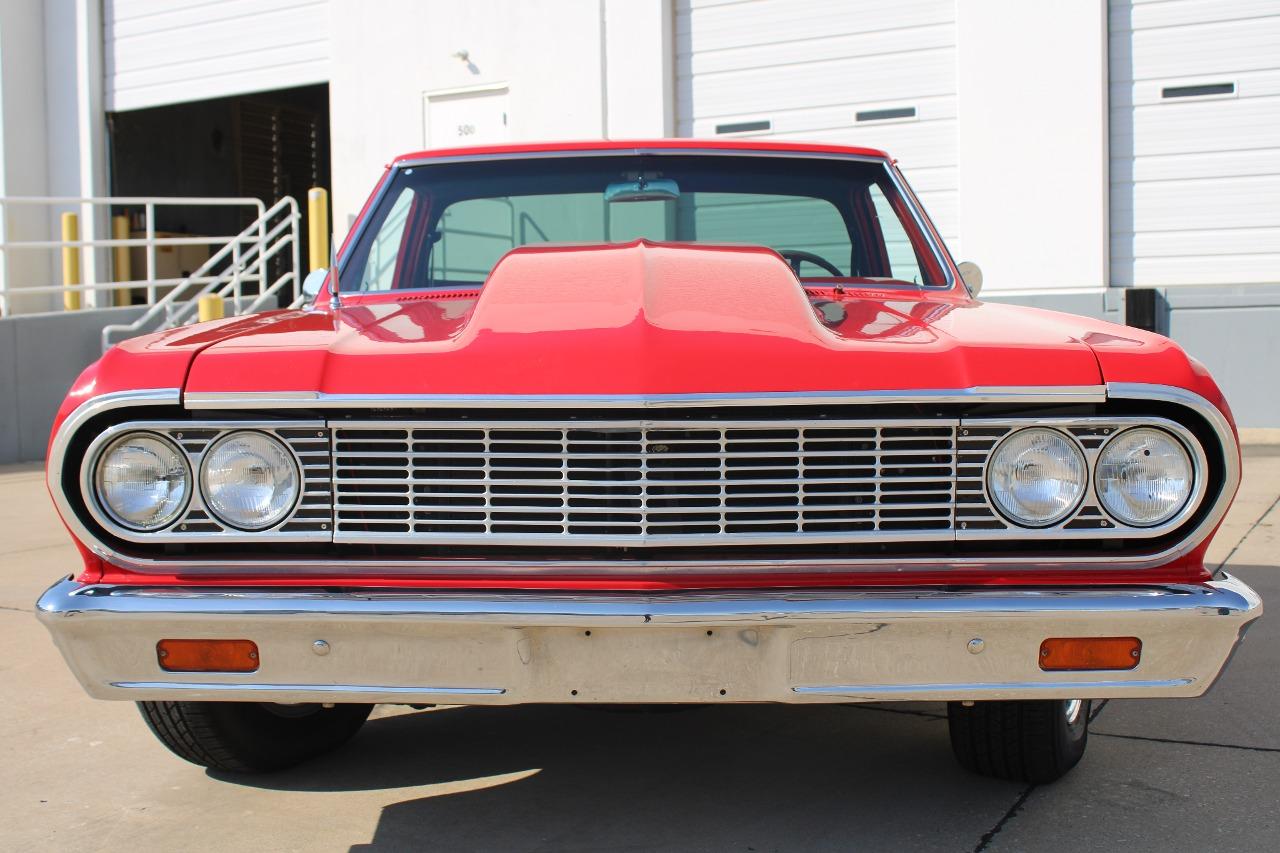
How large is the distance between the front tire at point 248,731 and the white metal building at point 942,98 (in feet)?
24.7

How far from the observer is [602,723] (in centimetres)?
340

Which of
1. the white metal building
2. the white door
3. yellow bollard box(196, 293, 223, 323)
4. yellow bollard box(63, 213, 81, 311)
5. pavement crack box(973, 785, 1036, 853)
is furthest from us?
yellow bollard box(63, 213, 81, 311)

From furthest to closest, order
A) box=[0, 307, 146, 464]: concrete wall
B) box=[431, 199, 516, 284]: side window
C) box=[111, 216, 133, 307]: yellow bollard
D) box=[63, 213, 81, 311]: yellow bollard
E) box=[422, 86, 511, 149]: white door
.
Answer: box=[111, 216, 133, 307]: yellow bollard
box=[63, 213, 81, 311]: yellow bollard
box=[422, 86, 511, 149]: white door
box=[0, 307, 146, 464]: concrete wall
box=[431, 199, 516, 284]: side window

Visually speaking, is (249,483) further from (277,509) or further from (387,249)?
(387,249)

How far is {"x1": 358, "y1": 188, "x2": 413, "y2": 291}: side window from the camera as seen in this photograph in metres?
3.49

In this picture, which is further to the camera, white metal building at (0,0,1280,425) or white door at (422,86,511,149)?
white door at (422,86,511,149)

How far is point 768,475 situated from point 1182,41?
8260 mm

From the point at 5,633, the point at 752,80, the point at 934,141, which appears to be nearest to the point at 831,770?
the point at 5,633

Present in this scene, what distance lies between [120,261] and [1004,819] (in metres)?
14.2

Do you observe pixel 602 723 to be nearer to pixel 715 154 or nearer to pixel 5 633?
pixel 715 154

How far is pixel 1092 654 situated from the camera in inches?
88.6

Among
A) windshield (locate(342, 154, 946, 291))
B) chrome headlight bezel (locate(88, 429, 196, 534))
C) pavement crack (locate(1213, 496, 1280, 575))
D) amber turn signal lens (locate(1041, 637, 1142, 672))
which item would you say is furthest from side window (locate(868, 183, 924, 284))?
pavement crack (locate(1213, 496, 1280, 575))

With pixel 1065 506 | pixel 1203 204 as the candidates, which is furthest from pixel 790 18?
pixel 1065 506

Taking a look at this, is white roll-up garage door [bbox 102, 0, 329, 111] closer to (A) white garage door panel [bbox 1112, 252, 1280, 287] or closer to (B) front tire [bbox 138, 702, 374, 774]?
(A) white garage door panel [bbox 1112, 252, 1280, 287]
